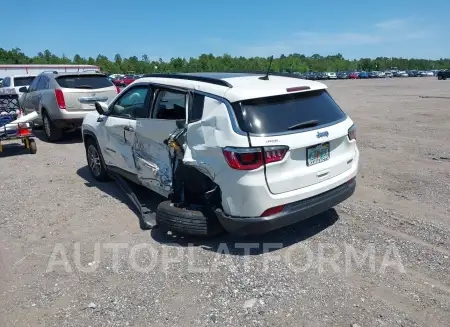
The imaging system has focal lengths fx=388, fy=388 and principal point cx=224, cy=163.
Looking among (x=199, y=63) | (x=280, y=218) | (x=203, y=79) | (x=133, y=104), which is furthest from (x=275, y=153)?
(x=199, y=63)

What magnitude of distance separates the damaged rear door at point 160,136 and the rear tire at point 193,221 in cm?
44

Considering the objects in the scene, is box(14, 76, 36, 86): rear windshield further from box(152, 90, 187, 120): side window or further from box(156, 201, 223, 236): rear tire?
box(156, 201, 223, 236): rear tire

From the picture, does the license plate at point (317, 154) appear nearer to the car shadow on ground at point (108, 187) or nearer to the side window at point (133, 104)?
the side window at point (133, 104)

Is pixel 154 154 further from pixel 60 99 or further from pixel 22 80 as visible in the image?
pixel 22 80

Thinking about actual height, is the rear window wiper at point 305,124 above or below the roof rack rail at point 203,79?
below

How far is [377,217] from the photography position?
15.5 feet

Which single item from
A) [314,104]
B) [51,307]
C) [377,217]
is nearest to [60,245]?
[51,307]

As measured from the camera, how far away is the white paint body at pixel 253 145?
11.7 feet

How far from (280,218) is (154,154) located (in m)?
1.81

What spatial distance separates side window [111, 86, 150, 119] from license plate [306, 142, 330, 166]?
2.08 meters

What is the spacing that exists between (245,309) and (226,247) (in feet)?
3.47

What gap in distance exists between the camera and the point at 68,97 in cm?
954

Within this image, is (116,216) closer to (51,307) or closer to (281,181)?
(51,307)

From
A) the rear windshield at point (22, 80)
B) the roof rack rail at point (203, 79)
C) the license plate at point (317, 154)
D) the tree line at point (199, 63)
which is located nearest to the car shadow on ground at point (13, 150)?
the roof rack rail at point (203, 79)
